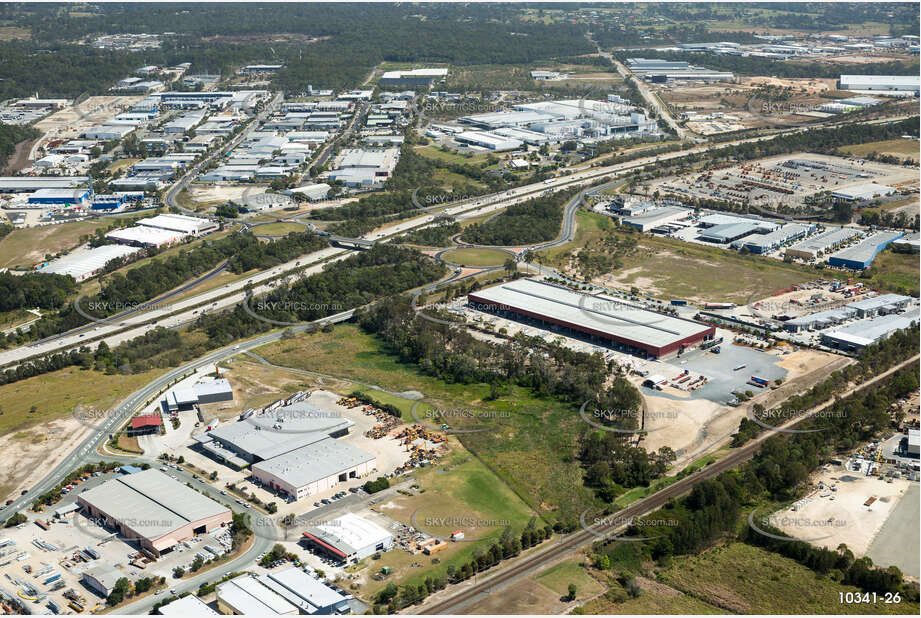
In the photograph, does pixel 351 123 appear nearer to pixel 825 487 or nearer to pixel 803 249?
pixel 803 249

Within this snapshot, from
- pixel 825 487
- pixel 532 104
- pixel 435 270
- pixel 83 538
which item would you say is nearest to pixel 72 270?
pixel 435 270

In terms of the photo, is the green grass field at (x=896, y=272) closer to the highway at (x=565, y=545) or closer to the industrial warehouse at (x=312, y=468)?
the highway at (x=565, y=545)

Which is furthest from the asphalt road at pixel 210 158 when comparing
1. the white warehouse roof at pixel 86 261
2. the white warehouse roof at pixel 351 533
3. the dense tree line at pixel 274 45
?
the white warehouse roof at pixel 351 533

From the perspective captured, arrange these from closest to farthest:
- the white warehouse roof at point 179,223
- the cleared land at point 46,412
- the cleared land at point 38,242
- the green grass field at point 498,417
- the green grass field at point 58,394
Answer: the green grass field at point 498,417
the cleared land at point 46,412
the green grass field at point 58,394
the cleared land at point 38,242
the white warehouse roof at point 179,223

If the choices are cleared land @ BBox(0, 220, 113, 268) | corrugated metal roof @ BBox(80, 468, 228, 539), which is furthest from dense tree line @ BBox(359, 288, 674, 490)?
cleared land @ BBox(0, 220, 113, 268)

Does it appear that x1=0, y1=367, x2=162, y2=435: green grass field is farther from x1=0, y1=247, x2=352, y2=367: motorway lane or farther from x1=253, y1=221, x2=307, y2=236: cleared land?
x1=253, y1=221, x2=307, y2=236: cleared land

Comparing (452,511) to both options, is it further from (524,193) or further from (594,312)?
(524,193)

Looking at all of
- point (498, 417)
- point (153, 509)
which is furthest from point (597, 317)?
point (153, 509)
